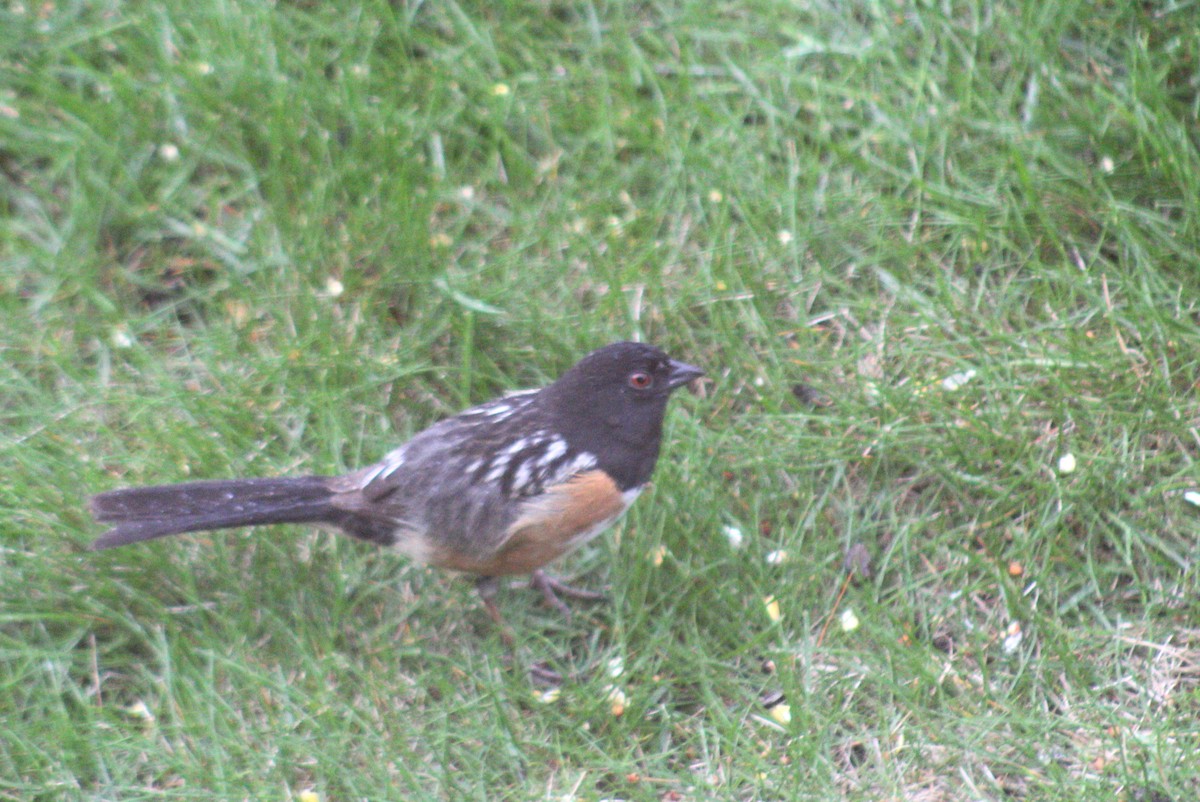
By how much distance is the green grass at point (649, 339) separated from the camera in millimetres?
3467

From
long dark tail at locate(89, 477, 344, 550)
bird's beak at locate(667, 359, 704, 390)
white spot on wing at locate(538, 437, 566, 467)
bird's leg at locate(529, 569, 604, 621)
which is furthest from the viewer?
bird's leg at locate(529, 569, 604, 621)

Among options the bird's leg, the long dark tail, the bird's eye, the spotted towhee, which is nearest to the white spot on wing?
the spotted towhee

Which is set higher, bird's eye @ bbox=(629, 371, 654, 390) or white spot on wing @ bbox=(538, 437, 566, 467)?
A: bird's eye @ bbox=(629, 371, 654, 390)

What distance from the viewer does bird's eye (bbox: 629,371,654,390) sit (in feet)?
11.9

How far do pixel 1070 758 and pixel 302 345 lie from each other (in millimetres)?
2468

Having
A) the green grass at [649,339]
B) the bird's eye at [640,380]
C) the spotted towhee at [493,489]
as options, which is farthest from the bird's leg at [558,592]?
the bird's eye at [640,380]

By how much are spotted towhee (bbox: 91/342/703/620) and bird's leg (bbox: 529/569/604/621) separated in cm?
18

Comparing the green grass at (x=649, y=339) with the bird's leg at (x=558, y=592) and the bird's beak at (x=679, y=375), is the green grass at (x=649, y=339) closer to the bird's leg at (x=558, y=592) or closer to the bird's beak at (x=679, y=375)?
the bird's leg at (x=558, y=592)

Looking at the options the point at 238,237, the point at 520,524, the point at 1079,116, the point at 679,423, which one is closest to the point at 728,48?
the point at 1079,116

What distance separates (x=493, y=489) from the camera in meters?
3.56

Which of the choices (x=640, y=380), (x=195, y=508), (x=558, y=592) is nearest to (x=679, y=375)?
(x=640, y=380)

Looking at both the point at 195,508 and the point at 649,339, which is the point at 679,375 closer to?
the point at 649,339

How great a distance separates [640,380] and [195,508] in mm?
1214

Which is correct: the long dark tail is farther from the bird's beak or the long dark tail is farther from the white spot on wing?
the bird's beak
